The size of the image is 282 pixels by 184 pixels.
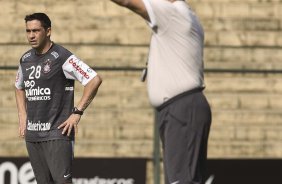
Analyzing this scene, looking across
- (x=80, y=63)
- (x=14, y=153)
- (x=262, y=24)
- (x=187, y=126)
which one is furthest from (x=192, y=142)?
(x=262, y=24)

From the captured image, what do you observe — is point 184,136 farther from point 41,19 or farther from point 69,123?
point 41,19

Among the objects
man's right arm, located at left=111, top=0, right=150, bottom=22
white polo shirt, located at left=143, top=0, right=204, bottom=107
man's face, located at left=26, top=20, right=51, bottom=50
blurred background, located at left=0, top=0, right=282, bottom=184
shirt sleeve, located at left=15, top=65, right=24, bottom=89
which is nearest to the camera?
man's right arm, located at left=111, top=0, right=150, bottom=22

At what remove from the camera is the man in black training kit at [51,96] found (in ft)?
21.1

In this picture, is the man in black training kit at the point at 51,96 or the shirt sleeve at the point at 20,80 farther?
the shirt sleeve at the point at 20,80

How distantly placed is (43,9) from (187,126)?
7.34m

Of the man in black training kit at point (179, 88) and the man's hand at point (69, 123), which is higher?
the man in black training kit at point (179, 88)

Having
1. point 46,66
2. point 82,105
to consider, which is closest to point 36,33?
point 46,66

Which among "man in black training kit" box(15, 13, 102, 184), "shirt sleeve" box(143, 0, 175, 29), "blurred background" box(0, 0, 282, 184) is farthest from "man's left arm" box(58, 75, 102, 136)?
"blurred background" box(0, 0, 282, 184)

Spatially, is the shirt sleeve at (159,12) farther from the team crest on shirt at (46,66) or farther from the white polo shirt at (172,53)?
the team crest on shirt at (46,66)

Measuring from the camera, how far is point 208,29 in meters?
11.6

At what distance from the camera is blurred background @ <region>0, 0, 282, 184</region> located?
10961 millimetres

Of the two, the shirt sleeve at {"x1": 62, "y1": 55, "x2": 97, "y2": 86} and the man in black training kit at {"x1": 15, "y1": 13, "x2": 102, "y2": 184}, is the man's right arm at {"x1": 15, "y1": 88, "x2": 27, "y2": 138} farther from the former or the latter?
the shirt sleeve at {"x1": 62, "y1": 55, "x2": 97, "y2": 86}

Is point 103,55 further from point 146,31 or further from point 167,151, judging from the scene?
point 167,151

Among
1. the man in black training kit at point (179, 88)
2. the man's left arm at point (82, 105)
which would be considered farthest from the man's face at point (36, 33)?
the man in black training kit at point (179, 88)
